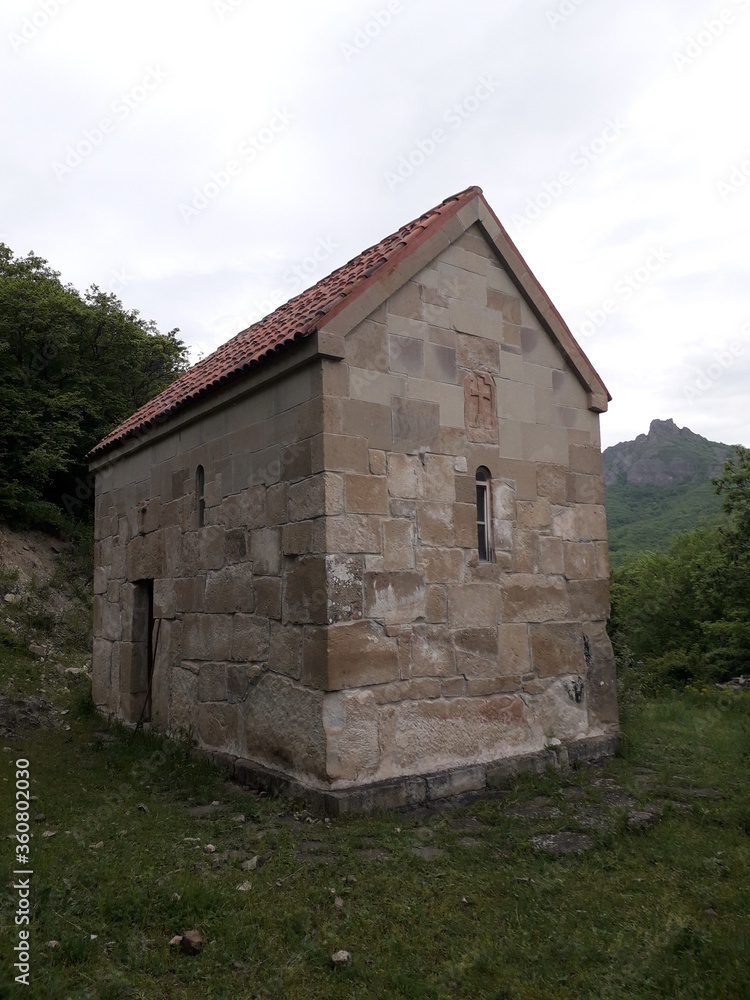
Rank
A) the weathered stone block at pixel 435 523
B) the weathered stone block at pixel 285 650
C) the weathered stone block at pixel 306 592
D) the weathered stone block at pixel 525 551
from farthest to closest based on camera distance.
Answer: the weathered stone block at pixel 525 551
the weathered stone block at pixel 435 523
the weathered stone block at pixel 285 650
the weathered stone block at pixel 306 592

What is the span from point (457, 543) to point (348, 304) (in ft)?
7.80

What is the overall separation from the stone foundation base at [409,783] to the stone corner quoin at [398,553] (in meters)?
0.03

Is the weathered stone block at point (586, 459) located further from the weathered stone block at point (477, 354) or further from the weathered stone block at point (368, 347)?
the weathered stone block at point (368, 347)

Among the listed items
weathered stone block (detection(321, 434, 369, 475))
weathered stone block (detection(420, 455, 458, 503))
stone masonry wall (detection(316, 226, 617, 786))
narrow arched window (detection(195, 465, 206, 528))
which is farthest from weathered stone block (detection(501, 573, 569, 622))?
narrow arched window (detection(195, 465, 206, 528))

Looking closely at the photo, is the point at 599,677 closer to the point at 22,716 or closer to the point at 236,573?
the point at 236,573

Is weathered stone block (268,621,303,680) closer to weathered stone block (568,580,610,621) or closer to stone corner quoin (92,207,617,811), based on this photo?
stone corner quoin (92,207,617,811)

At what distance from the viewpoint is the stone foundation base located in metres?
5.88

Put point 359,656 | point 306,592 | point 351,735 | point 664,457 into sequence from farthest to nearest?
point 664,457 → point 306,592 → point 359,656 → point 351,735

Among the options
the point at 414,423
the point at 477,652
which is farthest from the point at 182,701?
the point at 414,423

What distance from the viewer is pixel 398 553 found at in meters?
6.59

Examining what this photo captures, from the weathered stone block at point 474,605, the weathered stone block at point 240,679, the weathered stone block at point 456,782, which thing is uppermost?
the weathered stone block at point 474,605

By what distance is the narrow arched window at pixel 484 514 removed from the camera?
24.2 ft

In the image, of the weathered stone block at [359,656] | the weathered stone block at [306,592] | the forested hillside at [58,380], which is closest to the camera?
the weathered stone block at [359,656]

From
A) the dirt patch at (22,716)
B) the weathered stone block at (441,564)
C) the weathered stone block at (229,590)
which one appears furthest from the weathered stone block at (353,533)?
the dirt patch at (22,716)
